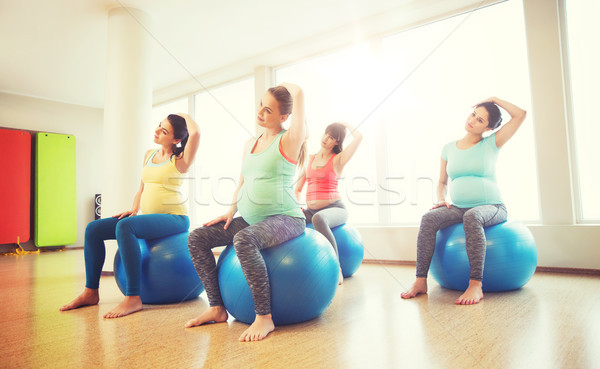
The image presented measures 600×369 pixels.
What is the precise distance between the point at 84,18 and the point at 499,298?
4.48 m

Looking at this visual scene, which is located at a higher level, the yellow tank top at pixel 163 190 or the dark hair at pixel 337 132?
the dark hair at pixel 337 132

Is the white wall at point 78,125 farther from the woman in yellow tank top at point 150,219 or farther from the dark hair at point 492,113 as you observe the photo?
the dark hair at point 492,113

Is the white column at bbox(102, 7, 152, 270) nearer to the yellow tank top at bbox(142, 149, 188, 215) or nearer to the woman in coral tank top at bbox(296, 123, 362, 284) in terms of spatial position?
the yellow tank top at bbox(142, 149, 188, 215)

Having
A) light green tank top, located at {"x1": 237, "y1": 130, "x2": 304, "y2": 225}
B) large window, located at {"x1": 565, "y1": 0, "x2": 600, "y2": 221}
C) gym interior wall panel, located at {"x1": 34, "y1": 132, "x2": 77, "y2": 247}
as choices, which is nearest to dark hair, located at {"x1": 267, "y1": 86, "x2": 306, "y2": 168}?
light green tank top, located at {"x1": 237, "y1": 130, "x2": 304, "y2": 225}

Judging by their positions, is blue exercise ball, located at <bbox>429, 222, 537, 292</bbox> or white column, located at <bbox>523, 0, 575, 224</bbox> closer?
blue exercise ball, located at <bbox>429, 222, 537, 292</bbox>

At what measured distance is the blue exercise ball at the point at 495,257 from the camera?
7.30ft

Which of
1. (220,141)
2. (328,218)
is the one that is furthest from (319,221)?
(220,141)

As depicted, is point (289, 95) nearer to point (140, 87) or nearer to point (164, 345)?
point (164, 345)

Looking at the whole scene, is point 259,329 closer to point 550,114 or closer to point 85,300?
point 85,300

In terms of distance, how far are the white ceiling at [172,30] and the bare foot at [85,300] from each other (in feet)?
9.07

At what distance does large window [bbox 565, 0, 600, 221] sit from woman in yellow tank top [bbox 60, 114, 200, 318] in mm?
2962

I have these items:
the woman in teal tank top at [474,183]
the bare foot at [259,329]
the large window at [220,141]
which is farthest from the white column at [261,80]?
the bare foot at [259,329]

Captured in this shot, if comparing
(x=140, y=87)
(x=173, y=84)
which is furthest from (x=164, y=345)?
(x=173, y=84)

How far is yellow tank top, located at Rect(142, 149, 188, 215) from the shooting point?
7.61ft
